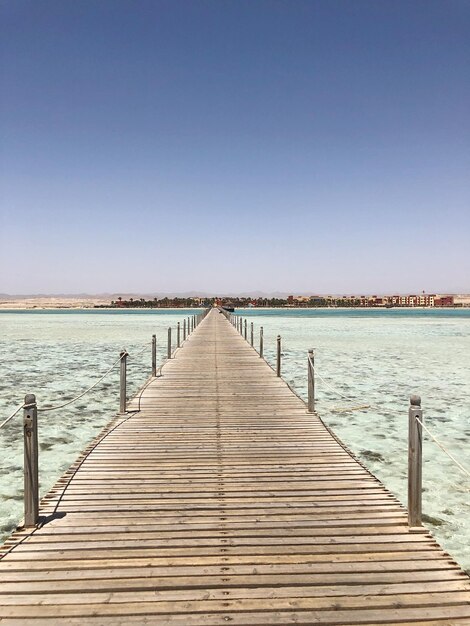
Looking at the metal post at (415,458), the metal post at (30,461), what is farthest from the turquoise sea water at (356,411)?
Answer: the metal post at (30,461)

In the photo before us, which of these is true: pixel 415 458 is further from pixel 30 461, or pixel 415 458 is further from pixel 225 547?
pixel 30 461

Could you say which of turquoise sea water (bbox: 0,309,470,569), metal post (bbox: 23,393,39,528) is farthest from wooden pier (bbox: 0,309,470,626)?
turquoise sea water (bbox: 0,309,470,569)

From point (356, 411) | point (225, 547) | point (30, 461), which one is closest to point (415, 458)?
point (225, 547)

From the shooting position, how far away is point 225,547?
4340mm

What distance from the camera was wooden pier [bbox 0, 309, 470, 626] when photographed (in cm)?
347

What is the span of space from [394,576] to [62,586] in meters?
2.80

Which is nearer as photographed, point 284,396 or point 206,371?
point 284,396

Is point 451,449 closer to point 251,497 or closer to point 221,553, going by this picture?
point 251,497

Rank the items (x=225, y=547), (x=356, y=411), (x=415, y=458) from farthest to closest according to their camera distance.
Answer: (x=356, y=411), (x=415, y=458), (x=225, y=547)

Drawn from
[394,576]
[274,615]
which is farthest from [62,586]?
[394,576]

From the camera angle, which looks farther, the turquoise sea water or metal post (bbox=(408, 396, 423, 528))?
the turquoise sea water

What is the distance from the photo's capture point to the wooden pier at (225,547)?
3.47 m

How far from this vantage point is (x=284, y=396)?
1198 centimetres

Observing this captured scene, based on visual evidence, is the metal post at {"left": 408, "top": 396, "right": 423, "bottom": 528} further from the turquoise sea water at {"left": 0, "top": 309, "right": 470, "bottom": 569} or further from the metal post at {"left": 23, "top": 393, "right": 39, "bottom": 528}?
the metal post at {"left": 23, "top": 393, "right": 39, "bottom": 528}
